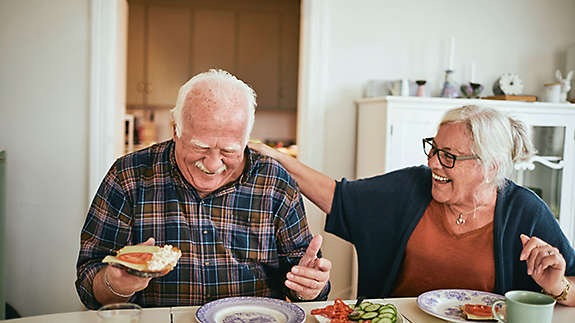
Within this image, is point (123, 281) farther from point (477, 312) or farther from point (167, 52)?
point (167, 52)

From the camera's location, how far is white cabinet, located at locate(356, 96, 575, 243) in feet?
9.71

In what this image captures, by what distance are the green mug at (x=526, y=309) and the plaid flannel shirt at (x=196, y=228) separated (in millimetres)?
631

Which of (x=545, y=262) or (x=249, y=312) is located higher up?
(x=545, y=262)

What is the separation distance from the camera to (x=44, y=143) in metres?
3.01

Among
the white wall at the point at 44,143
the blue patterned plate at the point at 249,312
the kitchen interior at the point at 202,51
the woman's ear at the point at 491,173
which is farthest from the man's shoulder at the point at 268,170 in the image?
the kitchen interior at the point at 202,51

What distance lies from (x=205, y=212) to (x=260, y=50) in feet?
13.4

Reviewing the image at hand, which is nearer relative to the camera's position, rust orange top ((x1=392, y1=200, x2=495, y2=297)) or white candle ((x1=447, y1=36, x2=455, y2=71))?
rust orange top ((x1=392, y1=200, x2=495, y2=297))

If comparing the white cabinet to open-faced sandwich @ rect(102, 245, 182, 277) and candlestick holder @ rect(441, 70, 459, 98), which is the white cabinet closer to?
candlestick holder @ rect(441, 70, 459, 98)

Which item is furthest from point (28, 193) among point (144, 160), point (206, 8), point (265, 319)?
point (206, 8)

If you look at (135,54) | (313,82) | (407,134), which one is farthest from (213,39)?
(407,134)

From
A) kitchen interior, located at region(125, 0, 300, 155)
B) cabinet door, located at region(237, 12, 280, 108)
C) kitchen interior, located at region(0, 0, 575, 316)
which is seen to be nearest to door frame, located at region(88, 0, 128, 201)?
kitchen interior, located at region(0, 0, 575, 316)

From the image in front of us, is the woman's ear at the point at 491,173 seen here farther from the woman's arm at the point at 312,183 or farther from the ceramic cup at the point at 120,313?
the ceramic cup at the point at 120,313

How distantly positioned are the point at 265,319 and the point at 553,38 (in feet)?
10.1

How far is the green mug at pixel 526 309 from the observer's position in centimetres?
118
